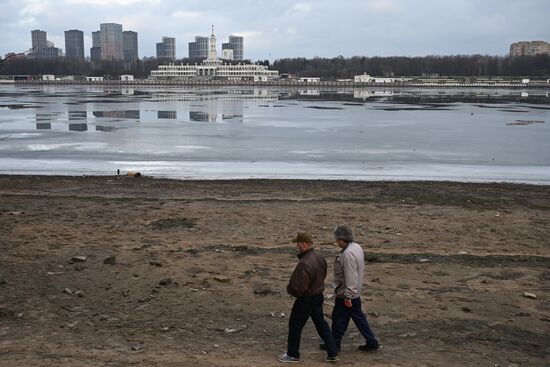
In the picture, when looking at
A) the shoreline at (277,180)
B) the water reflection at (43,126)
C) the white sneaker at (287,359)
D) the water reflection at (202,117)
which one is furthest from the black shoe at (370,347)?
the water reflection at (202,117)

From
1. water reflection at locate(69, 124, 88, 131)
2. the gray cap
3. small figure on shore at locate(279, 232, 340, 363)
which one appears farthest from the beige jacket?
water reflection at locate(69, 124, 88, 131)

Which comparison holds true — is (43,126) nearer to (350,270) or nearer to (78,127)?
(78,127)

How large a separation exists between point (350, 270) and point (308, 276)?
555mm

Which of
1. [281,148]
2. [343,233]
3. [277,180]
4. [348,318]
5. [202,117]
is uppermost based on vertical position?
[343,233]

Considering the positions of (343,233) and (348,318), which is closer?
(343,233)

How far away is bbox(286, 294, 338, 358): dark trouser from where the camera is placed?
6.77 metres

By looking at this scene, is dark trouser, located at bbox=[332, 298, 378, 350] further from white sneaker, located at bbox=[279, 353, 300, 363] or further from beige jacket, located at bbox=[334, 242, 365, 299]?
white sneaker, located at bbox=[279, 353, 300, 363]

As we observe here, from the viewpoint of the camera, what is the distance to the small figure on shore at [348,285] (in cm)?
683

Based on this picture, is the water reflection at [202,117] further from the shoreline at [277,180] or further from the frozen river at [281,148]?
the shoreline at [277,180]

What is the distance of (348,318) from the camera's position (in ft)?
23.6

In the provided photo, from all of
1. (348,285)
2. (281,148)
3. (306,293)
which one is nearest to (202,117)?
(281,148)

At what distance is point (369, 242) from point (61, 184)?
10.7 metres

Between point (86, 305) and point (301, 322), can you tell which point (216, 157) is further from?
point (301, 322)

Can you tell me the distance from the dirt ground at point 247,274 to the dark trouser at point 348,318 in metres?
0.24
